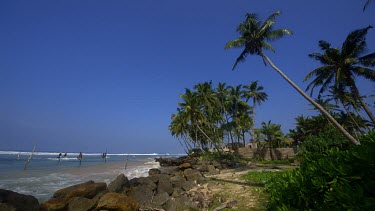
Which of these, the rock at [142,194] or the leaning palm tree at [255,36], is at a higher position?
the leaning palm tree at [255,36]

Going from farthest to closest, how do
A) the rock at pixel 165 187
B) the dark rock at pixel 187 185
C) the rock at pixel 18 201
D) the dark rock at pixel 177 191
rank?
the dark rock at pixel 187 185 → the rock at pixel 165 187 → the dark rock at pixel 177 191 → the rock at pixel 18 201

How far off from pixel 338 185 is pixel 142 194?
1328cm

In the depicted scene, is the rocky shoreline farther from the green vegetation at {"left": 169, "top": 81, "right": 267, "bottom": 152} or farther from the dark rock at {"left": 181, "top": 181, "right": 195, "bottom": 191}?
the green vegetation at {"left": 169, "top": 81, "right": 267, "bottom": 152}

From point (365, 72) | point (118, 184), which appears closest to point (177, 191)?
point (118, 184)

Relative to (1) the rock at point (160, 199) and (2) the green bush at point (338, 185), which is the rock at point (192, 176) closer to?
(1) the rock at point (160, 199)

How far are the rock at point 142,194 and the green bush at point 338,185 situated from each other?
10539mm

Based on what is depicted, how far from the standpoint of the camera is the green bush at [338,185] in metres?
Answer: 3.58

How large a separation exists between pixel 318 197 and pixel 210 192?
1058 cm

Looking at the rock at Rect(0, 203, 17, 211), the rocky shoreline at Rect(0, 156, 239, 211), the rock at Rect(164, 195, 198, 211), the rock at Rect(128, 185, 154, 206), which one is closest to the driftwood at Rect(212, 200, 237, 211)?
the rocky shoreline at Rect(0, 156, 239, 211)

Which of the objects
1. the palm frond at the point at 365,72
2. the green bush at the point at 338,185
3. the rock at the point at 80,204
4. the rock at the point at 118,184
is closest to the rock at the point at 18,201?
the rock at the point at 80,204

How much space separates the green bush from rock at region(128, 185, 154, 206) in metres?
10.5

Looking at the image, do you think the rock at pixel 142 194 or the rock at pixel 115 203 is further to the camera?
the rock at pixel 142 194

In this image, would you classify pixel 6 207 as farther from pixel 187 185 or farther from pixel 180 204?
pixel 187 185

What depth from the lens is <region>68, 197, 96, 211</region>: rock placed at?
1163cm
